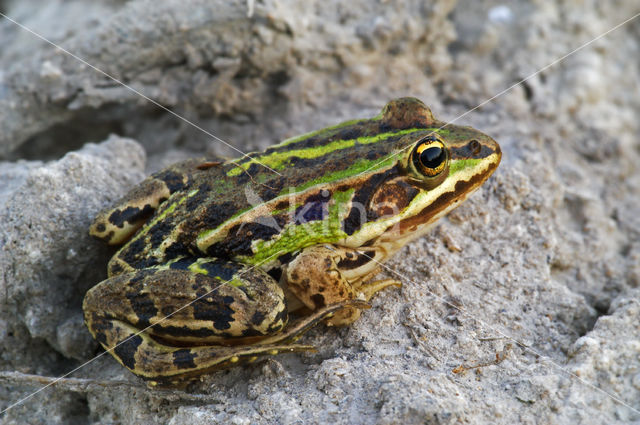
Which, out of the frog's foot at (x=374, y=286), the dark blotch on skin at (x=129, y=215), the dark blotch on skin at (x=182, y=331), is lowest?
the dark blotch on skin at (x=182, y=331)

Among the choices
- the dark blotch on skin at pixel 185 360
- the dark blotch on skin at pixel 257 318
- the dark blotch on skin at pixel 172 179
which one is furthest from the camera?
the dark blotch on skin at pixel 172 179

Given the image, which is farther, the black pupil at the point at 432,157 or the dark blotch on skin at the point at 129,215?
the dark blotch on skin at the point at 129,215

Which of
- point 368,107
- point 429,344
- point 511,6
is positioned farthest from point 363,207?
point 511,6

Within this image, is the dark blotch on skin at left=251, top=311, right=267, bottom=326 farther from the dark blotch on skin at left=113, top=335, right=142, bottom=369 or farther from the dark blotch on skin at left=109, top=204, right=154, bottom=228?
the dark blotch on skin at left=109, top=204, right=154, bottom=228

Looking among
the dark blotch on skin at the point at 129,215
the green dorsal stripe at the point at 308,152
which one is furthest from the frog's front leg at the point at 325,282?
the dark blotch on skin at the point at 129,215

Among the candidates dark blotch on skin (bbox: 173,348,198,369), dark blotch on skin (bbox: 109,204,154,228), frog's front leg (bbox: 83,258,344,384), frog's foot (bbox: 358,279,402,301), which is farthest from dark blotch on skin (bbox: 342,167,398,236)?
dark blotch on skin (bbox: 109,204,154,228)

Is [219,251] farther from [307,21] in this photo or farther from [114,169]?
[307,21]

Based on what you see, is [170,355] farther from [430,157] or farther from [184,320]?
[430,157]

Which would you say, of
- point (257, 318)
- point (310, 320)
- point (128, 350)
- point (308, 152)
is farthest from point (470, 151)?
point (128, 350)

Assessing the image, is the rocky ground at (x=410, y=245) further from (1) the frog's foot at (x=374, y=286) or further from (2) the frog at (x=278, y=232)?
(2) the frog at (x=278, y=232)
